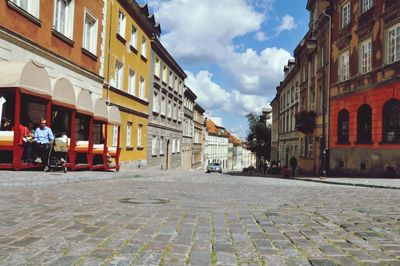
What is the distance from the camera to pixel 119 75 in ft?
81.5

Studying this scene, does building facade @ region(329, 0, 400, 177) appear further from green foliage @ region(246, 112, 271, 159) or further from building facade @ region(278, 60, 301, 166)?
green foliage @ region(246, 112, 271, 159)

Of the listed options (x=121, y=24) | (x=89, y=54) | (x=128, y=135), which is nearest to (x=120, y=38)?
(x=121, y=24)

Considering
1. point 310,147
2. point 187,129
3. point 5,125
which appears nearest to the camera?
point 5,125

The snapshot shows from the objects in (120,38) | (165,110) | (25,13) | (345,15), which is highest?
(345,15)

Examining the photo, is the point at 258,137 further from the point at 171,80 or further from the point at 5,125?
the point at 5,125

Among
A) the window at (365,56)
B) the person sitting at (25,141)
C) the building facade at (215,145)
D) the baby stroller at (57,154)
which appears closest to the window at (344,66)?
the window at (365,56)

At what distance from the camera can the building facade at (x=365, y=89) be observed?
20641 millimetres

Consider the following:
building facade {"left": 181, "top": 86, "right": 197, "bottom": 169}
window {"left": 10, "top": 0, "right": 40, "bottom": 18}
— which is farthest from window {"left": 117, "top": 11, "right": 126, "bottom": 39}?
building facade {"left": 181, "top": 86, "right": 197, "bottom": 169}

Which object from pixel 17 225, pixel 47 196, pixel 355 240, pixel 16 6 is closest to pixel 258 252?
pixel 355 240

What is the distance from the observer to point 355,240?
500 cm

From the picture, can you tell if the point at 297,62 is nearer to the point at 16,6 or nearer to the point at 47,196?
the point at 16,6

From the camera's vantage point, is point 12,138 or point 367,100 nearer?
→ point 12,138

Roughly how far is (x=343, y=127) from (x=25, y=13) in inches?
790

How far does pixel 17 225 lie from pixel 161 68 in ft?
102
